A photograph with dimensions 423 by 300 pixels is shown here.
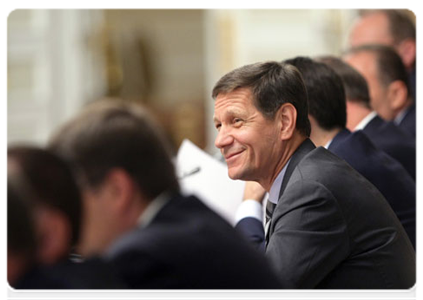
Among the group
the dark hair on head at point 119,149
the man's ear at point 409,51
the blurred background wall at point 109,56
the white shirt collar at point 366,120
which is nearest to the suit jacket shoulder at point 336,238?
the dark hair on head at point 119,149

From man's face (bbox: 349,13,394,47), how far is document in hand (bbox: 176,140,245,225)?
2045mm

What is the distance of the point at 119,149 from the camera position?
174 cm

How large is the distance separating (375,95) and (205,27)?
13227 millimetres

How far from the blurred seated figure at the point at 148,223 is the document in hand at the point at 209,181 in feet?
4.08

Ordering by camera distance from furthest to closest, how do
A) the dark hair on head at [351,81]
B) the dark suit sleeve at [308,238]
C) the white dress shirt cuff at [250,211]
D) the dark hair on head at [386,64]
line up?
1. the dark hair on head at [386,64]
2. the dark hair on head at [351,81]
3. the white dress shirt cuff at [250,211]
4. the dark suit sleeve at [308,238]

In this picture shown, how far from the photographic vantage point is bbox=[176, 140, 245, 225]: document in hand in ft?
10.0

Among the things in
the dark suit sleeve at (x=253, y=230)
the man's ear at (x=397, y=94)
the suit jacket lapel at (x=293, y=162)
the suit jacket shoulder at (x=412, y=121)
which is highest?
the man's ear at (x=397, y=94)

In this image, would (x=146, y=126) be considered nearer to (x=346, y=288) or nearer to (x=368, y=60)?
(x=346, y=288)

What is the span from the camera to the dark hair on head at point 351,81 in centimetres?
342

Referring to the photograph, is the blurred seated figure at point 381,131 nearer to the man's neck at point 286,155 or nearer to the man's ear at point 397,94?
the man's ear at point 397,94

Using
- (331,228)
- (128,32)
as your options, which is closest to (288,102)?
(331,228)

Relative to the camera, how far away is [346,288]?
7.74 ft

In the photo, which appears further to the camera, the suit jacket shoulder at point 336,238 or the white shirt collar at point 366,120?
the white shirt collar at point 366,120

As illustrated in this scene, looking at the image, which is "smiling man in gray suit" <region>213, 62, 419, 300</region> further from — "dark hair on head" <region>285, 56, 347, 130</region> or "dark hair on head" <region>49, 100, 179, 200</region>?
"dark hair on head" <region>49, 100, 179, 200</region>
